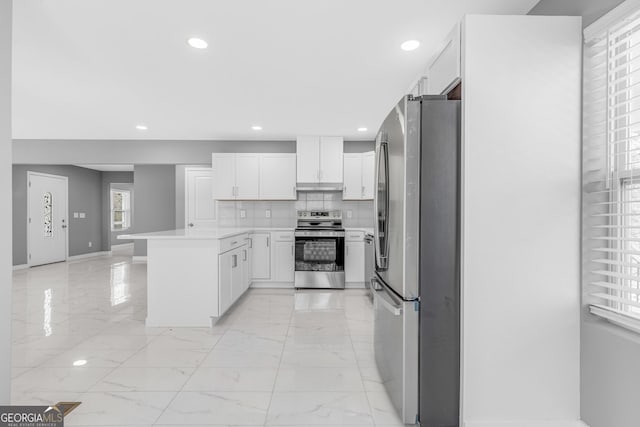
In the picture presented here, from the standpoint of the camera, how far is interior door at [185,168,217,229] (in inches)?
258

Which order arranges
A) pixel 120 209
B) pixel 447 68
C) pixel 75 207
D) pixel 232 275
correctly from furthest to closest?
pixel 120 209 → pixel 75 207 → pixel 232 275 → pixel 447 68

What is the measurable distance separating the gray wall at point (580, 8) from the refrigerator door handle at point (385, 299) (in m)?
1.70

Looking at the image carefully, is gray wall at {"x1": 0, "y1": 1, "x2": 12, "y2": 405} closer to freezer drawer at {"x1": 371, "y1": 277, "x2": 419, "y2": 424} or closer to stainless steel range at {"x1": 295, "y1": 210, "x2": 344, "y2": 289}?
freezer drawer at {"x1": 371, "y1": 277, "x2": 419, "y2": 424}

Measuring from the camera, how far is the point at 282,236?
5004 mm

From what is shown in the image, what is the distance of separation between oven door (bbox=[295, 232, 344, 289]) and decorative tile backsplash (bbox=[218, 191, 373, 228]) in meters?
0.80

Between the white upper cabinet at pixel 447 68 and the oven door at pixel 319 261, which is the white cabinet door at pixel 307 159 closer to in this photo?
the oven door at pixel 319 261

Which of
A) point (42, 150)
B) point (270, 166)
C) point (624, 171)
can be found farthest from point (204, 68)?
point (42, 150)

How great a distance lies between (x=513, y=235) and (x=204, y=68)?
274cm

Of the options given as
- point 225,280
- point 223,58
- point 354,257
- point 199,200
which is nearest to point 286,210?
point 354,257

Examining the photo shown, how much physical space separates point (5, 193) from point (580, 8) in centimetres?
303

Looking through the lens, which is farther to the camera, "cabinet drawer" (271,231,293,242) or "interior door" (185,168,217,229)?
"interior door" (185,168,217,229)

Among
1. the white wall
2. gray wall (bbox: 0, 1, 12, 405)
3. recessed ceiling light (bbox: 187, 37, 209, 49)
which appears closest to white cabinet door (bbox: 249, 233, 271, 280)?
recessed ceiling light (bbox: 187, 37, 209, 49)

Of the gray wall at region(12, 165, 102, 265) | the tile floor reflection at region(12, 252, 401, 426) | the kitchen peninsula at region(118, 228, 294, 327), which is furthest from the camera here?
the gray wall at region(12, 165, 102, 265)

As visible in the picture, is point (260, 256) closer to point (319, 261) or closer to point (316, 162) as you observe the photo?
point (319, 261)
